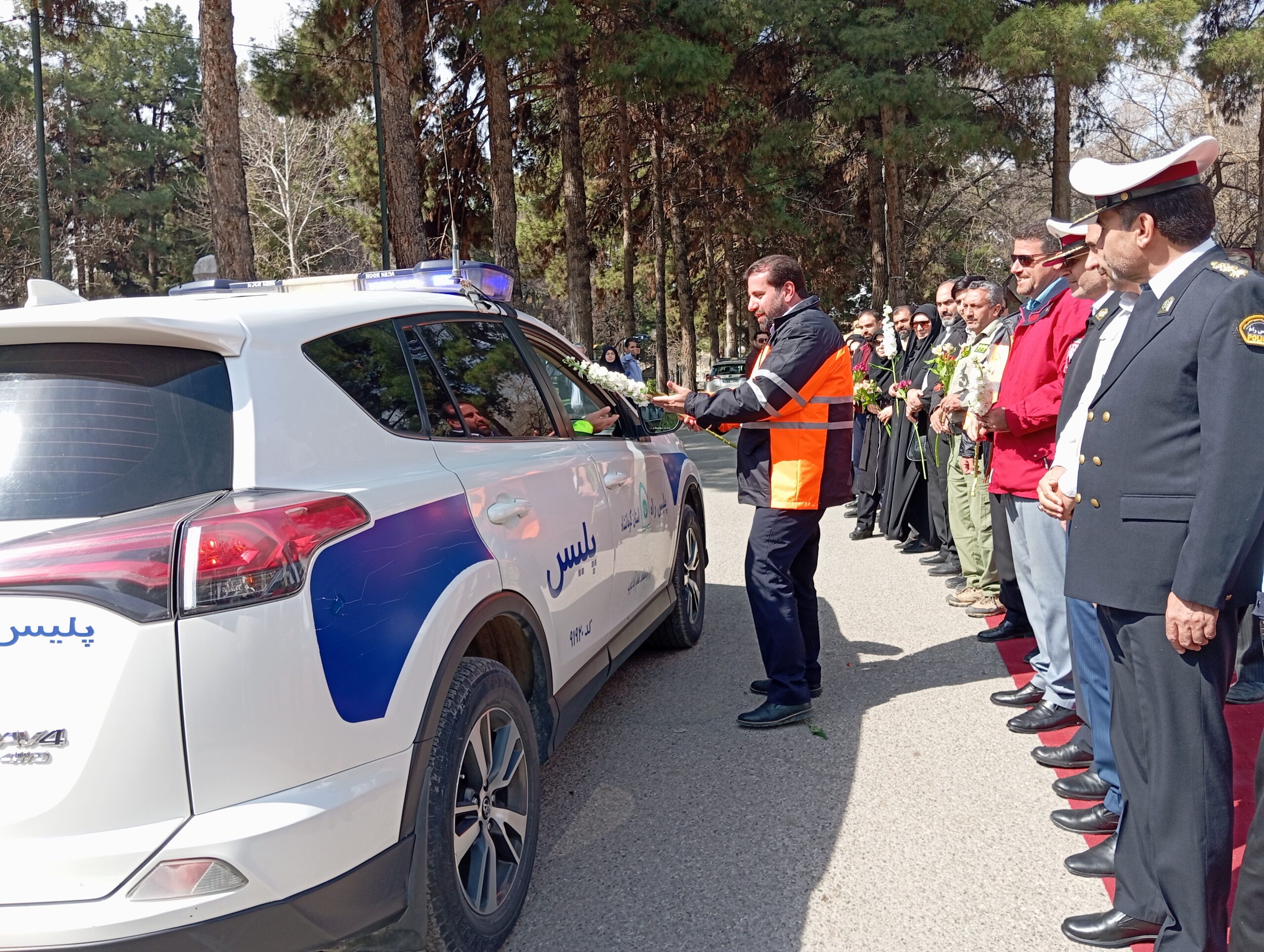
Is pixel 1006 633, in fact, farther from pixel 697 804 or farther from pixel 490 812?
pixel 490 812

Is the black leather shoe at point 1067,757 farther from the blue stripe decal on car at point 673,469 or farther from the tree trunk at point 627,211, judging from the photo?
the tree trunk at point 627,211

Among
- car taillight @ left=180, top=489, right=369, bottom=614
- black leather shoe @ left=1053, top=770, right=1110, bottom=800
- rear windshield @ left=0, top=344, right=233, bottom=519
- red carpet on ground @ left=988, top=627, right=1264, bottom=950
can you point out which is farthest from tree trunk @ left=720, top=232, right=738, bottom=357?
car taillight @ left=180, top=489, right=369, bottom=614

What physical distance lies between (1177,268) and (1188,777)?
133 centimetres

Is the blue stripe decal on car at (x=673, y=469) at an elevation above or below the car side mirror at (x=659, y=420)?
below

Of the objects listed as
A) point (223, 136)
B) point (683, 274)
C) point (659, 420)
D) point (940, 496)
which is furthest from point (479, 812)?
point (683, 274)

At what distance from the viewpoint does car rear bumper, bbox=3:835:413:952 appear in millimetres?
2049

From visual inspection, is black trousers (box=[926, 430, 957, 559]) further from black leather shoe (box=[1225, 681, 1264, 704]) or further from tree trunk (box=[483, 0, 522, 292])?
tree trunk (box=[483, 0, 522, 292])

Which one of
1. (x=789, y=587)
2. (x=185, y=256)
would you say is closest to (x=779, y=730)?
(x=789, y=587)

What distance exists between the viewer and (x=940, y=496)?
8109 mm

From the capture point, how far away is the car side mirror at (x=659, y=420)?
202 inches

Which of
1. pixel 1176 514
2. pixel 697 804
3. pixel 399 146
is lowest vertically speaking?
pixel 697 804

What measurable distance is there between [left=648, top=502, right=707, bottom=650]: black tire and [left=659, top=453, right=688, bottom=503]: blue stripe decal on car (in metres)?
0.15

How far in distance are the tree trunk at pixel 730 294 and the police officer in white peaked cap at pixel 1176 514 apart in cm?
3121

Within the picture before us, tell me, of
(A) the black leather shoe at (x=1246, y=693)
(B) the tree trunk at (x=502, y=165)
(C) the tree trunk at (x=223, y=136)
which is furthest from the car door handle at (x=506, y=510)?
(B) the tree trunk at (x=502, y=165)
